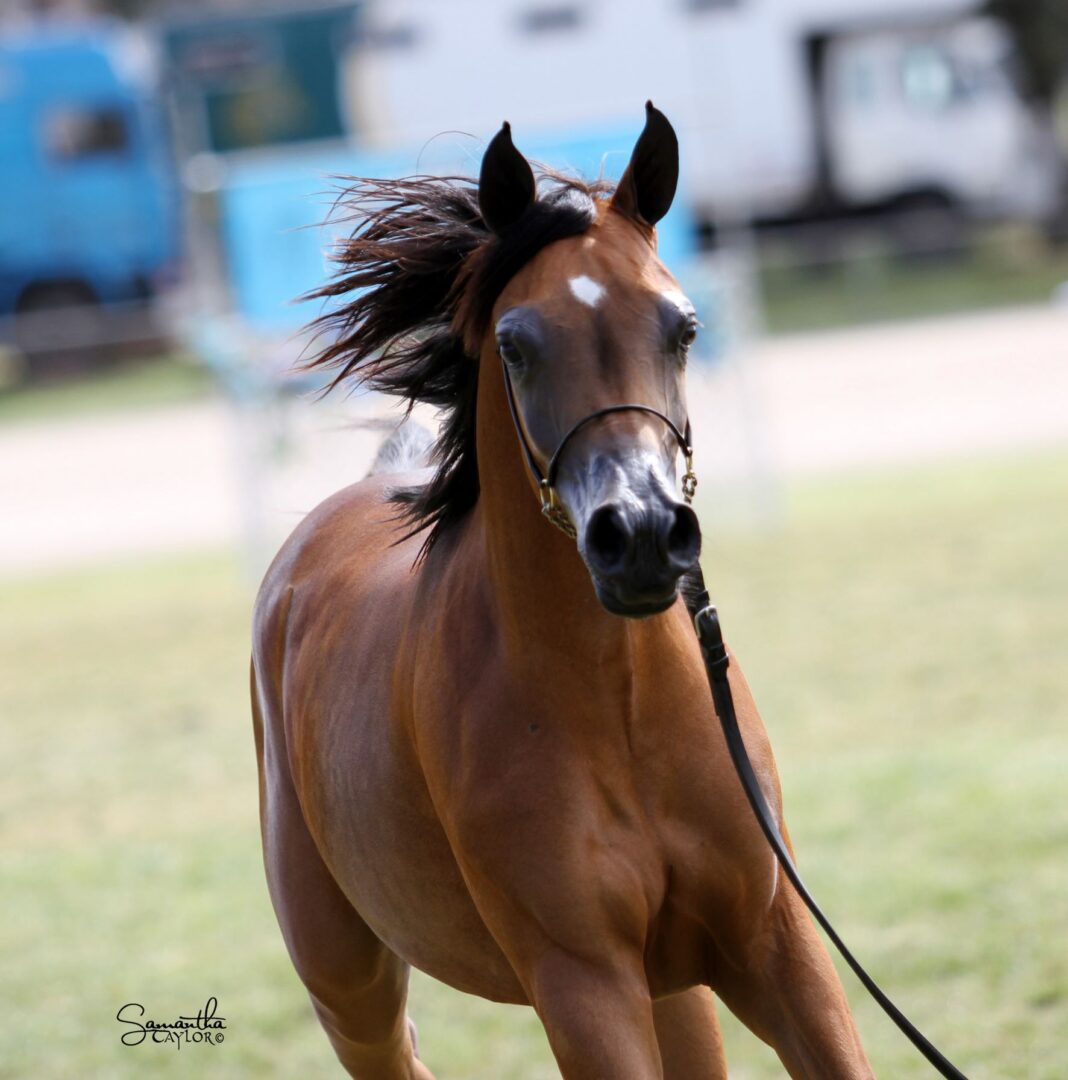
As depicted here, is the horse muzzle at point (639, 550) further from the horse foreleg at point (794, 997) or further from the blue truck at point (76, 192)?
the blue truck at point (76, 192)

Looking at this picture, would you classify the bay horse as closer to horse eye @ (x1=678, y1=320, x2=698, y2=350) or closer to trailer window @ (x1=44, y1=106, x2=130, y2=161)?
horse eye @ (x1=678, y1=320, x2=698, y2=350)

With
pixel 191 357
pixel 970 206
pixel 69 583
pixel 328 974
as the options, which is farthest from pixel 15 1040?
pixel 970 206

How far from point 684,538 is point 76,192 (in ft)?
78.5

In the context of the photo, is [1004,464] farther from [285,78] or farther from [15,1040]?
[285,78]

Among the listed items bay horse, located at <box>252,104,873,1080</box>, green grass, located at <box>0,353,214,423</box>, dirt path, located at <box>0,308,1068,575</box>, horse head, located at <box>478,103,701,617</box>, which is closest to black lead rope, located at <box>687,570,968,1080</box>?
bay horse, located at <box>252,104,873,1080</box>

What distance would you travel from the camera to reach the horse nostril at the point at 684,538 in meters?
2.32

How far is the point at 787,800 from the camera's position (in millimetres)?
6516

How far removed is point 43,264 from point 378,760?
74.7 feet

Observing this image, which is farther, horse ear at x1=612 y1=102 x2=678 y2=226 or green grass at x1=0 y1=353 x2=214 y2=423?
green grass at x1=0 y1=353 x2=214 y2=423

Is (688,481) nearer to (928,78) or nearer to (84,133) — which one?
(928,78)

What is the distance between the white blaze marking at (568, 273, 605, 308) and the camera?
101 inches

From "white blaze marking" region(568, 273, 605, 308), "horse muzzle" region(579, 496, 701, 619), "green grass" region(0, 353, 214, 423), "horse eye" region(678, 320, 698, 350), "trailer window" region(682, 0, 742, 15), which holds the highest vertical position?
"trailer window" region(682, 0, 742, 15)

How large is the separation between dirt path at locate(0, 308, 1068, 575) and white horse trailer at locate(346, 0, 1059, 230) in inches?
181

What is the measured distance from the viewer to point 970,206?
84.4 feet
